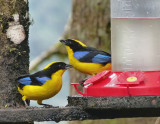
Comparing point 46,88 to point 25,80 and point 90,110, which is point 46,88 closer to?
point 25,80

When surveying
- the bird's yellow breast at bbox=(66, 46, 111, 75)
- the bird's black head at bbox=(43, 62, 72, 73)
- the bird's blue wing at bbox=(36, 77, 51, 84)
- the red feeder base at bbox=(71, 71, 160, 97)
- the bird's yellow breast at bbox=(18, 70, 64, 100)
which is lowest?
the bird's yellow breast at bbox=(18, 70, 64, 100)

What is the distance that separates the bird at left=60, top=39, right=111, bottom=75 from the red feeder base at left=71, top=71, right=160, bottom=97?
63 cm

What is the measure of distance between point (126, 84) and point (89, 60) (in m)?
1.12

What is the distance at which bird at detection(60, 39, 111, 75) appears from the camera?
4.45 m

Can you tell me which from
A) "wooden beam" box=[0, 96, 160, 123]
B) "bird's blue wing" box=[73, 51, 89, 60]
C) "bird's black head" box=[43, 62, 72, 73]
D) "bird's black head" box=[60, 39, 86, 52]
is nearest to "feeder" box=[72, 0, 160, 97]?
"wooden beam" box=[0, 96, 160, 123]

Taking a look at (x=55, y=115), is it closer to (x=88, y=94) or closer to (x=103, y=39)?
(x=88, y=94)

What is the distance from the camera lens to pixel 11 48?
15.4 feet

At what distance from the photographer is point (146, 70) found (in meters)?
3.79

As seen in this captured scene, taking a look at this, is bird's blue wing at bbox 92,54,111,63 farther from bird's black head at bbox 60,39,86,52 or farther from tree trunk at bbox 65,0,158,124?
tree trunk at bbox 65,0,158,124

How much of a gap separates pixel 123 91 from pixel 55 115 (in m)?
0.59

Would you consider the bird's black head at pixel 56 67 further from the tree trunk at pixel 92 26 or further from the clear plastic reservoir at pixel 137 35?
the tree trunk at pixel 92 26

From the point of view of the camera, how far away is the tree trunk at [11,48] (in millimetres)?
4680

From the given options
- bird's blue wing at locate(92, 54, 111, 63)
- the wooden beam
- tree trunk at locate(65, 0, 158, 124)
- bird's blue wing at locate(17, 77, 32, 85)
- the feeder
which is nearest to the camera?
the wooden beam

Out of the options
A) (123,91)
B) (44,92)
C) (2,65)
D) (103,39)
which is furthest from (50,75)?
(103,39)
